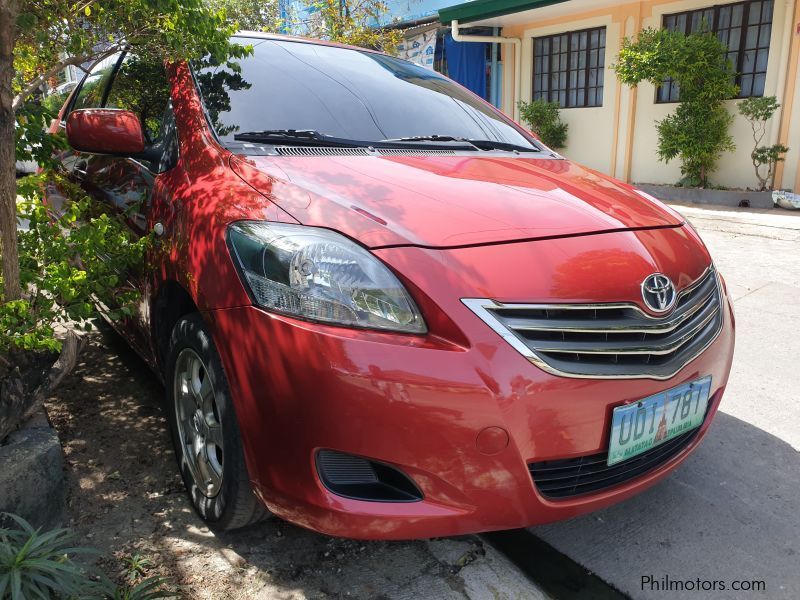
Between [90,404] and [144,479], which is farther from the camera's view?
[90,404]

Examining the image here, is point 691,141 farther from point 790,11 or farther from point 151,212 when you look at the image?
point 151,212

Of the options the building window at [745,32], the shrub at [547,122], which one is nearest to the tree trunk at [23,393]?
the building window at [745,32]

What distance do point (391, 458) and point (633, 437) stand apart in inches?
26.6

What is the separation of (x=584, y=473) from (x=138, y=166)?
1.95 m

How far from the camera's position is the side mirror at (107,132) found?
7.54ft

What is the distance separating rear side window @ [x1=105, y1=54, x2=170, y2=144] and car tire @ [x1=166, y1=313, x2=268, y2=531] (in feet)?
3.00

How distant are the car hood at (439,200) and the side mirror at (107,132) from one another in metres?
0.51

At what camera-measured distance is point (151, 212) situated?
7.55 ft

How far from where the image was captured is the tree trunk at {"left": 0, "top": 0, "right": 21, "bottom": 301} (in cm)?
189

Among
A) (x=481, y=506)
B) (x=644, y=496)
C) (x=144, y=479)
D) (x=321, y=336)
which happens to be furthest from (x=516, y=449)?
(x=144, y=479)

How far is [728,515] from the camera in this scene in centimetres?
221

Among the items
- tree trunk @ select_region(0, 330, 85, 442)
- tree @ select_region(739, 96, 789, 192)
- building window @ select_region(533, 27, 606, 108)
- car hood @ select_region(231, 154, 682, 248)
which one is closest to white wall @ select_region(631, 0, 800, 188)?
tree @ select_region(739, 96, 789, 192)

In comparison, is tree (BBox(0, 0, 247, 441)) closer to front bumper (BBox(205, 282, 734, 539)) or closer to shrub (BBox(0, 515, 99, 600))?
shrub (BBox(0, 515, 99, 600))

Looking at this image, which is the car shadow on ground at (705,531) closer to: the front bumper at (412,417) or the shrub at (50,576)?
the front bumper at (412,417)
